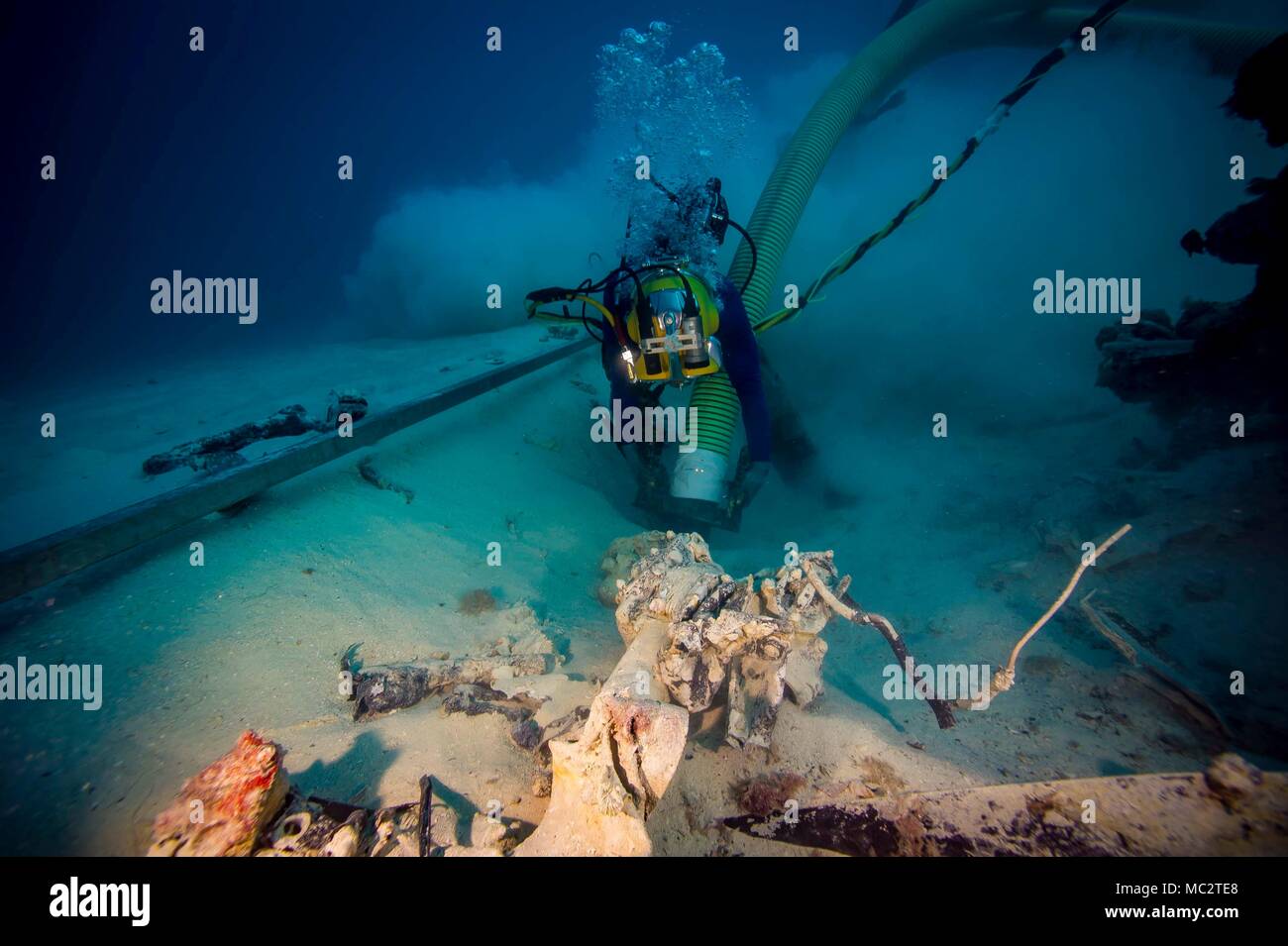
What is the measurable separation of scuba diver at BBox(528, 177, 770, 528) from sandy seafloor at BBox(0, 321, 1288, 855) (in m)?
0.85

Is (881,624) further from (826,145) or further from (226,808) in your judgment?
(826,145)

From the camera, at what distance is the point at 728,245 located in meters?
→ 15.2

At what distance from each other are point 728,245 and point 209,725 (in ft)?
54.2

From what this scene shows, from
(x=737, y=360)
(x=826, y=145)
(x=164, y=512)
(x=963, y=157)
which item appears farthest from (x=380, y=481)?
(x=826, y=145)

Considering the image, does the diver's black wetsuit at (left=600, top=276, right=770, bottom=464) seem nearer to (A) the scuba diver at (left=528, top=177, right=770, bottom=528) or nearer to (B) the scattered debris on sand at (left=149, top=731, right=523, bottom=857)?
(A) the scuba diver at (left=528, top=177, right=770, bottom=528)

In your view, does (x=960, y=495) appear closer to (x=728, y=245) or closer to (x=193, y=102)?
(x=728, y=245)

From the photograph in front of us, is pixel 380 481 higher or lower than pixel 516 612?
higher

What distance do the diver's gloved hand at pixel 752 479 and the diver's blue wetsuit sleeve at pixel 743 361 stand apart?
31 cm

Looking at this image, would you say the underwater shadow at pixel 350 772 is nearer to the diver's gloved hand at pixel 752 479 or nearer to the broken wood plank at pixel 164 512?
the broken wood plank at pixel 164 512

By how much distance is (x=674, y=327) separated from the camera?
413 centimetres

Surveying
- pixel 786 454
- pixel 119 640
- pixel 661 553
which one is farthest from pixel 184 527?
pixel 786 454

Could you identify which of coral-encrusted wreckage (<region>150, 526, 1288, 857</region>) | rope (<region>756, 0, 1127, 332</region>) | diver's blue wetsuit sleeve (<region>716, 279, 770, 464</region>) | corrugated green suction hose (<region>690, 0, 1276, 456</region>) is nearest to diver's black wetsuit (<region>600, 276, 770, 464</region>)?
diver's blue wetsuit sleeve (<region>716, 279, 770, 464</region>)

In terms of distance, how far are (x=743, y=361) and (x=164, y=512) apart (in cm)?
492

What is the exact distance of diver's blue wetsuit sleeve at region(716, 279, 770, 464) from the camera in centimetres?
475
